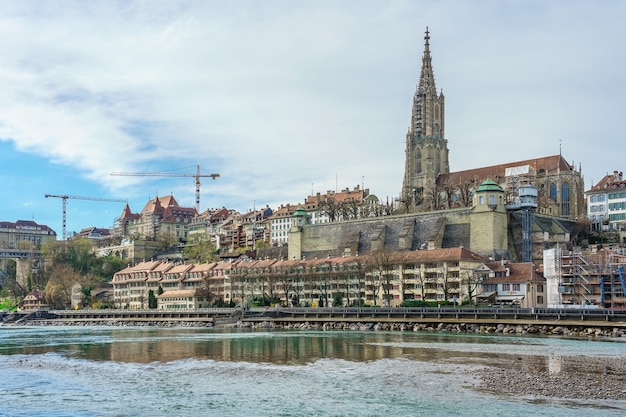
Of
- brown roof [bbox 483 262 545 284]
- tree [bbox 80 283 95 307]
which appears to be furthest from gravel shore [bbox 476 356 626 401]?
tree [bbox 80 283 95 307]

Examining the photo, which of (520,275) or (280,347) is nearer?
(280,347)

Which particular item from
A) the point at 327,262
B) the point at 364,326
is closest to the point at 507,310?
the point at 364,326

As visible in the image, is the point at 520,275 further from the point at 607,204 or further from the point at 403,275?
the point at 607,204

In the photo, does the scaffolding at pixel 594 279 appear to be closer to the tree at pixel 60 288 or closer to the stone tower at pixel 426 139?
the stone tower at pixel 426 139

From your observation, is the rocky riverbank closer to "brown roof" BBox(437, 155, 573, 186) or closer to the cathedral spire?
"brown roof" BBox(437, 155, 573, 186)

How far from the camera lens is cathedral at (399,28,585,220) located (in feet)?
489

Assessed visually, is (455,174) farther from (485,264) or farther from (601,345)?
(601,345)

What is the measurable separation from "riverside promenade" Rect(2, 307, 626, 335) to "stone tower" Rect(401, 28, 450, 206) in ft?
258

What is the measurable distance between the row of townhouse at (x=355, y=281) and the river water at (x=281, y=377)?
25.0m

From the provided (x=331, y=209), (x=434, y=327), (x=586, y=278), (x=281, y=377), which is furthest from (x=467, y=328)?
(x=331, y=209)

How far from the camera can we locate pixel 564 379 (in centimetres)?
3978

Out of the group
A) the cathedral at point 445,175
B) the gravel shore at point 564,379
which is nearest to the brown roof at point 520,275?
the cathedral at point 445,175

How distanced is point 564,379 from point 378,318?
4884cm

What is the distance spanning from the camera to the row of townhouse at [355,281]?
94.4 m
